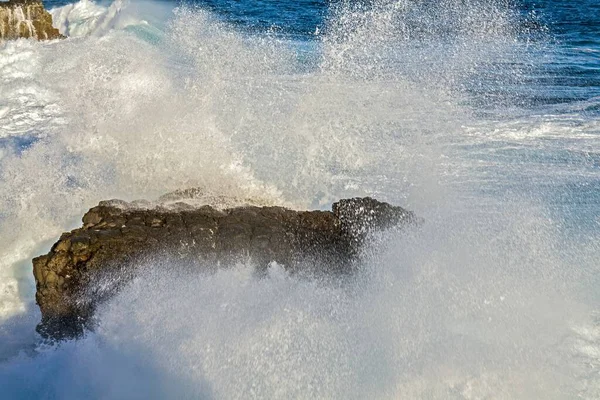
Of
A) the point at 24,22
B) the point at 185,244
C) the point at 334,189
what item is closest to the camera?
the point at 185,244

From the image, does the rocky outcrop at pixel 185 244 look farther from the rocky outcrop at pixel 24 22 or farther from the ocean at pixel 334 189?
the rocky outcrop at pixel 24 22

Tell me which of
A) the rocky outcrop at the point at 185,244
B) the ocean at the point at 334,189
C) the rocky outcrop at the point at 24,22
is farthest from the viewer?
the rocky outcrop at the point at 24,22

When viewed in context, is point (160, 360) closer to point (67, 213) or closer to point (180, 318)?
point (180, 318)

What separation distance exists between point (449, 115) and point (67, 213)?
706 cm

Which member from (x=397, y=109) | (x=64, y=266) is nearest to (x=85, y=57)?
(x=397, y=109)

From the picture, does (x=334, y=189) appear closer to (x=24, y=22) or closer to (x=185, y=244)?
(x=185, y=244)

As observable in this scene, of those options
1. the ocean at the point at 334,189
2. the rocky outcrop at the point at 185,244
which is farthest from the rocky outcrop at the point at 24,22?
the rocky outcrop at the point at 185,244

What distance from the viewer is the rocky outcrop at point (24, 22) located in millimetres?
17734

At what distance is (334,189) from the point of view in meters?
8.61

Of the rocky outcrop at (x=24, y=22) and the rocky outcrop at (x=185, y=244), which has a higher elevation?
the rocky outcrop at (x=185, y=244)

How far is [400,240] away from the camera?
642 cm

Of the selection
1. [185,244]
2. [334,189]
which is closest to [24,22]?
[334,189]

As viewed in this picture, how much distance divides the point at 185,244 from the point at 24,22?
15.0 m

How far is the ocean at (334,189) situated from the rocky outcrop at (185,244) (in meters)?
0.18
